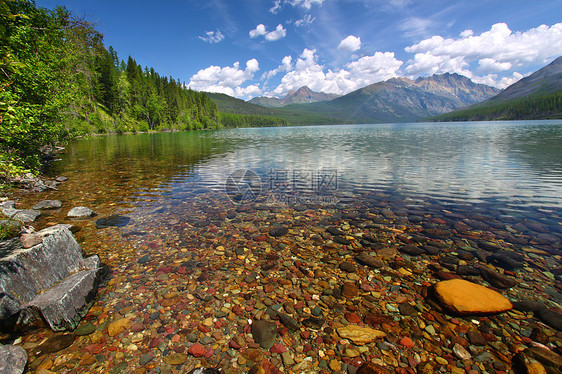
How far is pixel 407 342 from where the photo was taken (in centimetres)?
482

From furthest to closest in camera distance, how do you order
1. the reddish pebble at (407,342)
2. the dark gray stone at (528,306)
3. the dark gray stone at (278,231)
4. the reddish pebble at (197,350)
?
the dark gray stone at (278,231) → the dark gray stone at (528,306) → the reddish pebble at (407,342) → the reddish pebble at (197,350)

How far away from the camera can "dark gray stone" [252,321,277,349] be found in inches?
192

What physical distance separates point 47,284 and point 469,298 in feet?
33.9

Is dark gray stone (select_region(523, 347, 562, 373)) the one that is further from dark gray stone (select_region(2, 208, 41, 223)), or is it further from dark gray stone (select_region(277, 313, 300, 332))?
dark gray stone (select_region(2, 208, 41, 223))

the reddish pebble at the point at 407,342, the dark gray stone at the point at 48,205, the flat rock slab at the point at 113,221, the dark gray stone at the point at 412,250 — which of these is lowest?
the reddish pebble at the point at 407,342

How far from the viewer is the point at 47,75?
1259 cm

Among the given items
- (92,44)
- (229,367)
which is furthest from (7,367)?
(92,44)

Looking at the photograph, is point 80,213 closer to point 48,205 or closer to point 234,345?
point 48,205

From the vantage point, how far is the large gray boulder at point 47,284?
16.2 feet

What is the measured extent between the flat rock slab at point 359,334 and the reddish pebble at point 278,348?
127 cm

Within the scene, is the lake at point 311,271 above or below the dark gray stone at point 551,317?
above

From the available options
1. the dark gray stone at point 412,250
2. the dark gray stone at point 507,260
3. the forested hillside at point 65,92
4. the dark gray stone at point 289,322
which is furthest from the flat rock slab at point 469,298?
the forested hillside at point 65,92

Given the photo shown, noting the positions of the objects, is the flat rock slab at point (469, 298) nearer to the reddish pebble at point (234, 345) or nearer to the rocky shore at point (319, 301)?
the rocky shore at point (319, 301)

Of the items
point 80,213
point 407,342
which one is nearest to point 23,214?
point 80,213
